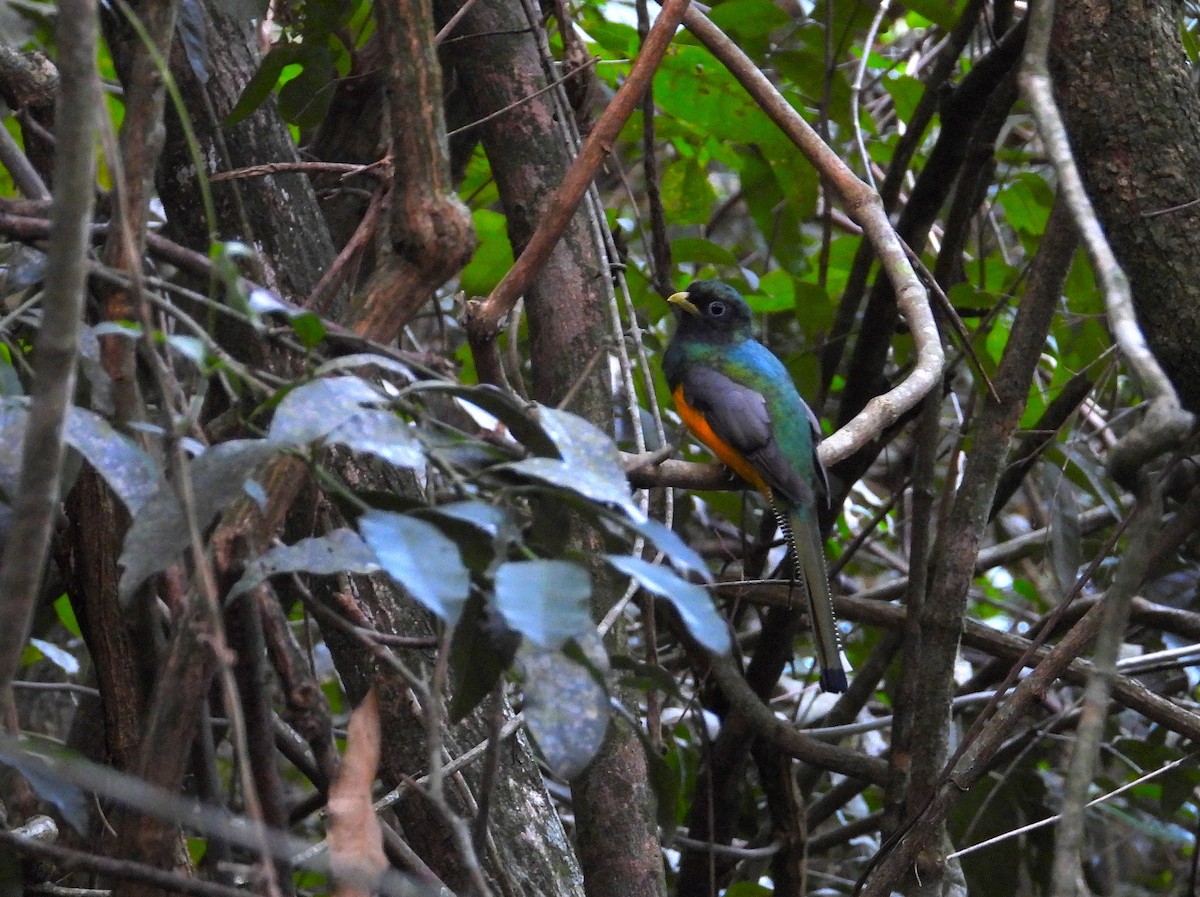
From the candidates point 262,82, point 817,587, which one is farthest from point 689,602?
point 817,587

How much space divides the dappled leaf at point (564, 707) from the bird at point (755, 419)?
2.35m

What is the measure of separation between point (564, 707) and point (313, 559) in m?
0.28

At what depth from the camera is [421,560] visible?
1086mm

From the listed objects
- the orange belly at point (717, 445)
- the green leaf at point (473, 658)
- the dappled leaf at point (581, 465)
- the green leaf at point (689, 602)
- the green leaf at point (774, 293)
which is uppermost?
the dappled leaf at point (581, 465)

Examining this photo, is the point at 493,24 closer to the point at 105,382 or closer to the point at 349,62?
the point at 349,62

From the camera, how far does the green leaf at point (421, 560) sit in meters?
1.04

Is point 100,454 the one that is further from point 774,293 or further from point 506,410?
point 774,293

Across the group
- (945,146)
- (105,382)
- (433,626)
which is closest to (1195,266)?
(945,146)

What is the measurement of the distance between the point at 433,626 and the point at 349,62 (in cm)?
193

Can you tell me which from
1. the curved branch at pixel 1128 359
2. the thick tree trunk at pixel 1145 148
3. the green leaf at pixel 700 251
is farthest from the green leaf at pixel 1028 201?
the curved branch at pixel 1128 359

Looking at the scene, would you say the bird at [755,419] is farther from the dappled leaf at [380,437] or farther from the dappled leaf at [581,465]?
the dappled leaf at [380,437]

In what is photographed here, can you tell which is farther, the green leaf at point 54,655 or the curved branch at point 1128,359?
the green leaf at point 54,655

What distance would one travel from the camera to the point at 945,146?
12.6 ft

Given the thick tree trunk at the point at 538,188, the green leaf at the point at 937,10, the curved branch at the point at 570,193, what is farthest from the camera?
the green leaf at the point at 937,10
